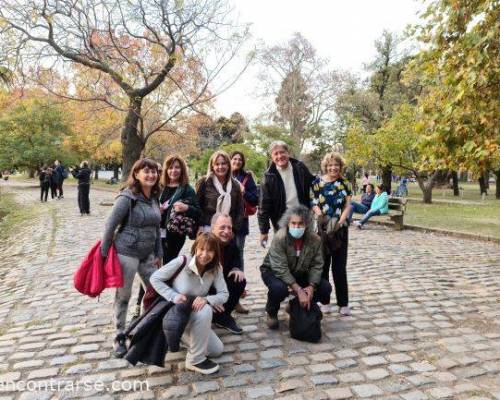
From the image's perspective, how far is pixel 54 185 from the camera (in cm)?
2119

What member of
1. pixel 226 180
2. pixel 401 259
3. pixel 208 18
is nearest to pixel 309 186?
pixel 226 180

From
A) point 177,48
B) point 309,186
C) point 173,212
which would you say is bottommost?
point 173,212

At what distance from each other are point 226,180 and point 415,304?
9.26 feet

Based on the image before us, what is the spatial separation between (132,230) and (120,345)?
105 cm

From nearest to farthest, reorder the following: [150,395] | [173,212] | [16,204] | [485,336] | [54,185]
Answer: [150,395] < [485,336] < [173,212] < [16,204] < [54,185]

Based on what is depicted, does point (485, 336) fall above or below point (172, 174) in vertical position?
below

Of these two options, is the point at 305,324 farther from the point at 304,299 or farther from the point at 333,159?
the point at 333,159

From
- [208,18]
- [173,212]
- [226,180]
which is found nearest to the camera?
[173,212]

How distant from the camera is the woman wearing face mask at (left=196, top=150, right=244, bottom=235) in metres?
4.96

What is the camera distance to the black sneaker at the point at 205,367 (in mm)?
3461

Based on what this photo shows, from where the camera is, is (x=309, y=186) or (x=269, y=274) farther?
(x=309, y=186)

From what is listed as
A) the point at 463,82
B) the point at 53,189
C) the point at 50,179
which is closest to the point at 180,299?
the point at 463,82

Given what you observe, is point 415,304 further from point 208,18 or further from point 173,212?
point 208,18

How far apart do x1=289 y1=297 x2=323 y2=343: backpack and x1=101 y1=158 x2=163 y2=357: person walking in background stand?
1482 mm
